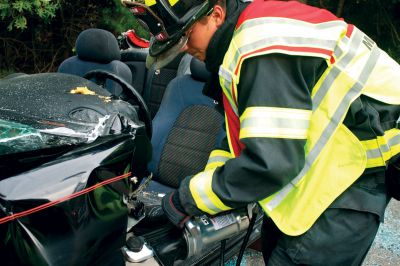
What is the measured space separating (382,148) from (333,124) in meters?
0.21

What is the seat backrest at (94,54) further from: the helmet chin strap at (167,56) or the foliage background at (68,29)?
the helmet chin strap at (167,56)

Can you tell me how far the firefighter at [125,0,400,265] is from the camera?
1222 millimetres

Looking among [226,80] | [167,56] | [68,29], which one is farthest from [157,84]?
[226,80]

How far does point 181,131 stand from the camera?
302 cm

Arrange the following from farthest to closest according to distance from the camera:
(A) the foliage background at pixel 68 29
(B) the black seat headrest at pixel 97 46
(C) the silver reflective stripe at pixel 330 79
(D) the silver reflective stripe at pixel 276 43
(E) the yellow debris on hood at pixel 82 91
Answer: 1. (A) the foliage background at pixel 68 29
2. (B) the black seat headrest at pixel 97 46
3. (E) the yellow debris on hood at pixel 82 91
4. (C) the silver reflective stripe at pixel 330 79
5. (D) the silver reflective stripe at pixel 276 43

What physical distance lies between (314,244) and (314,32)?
2.27 ft

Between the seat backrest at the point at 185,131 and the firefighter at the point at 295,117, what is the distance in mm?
1370

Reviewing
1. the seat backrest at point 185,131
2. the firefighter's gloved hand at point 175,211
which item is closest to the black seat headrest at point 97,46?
the seat backrest at point 185,131

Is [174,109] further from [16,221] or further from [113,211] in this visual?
[16,221]

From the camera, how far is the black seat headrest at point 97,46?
353 cm

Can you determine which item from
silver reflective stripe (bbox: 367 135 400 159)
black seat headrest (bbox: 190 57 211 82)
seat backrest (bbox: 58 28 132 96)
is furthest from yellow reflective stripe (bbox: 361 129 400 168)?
seat backrest (bbox: 58 28 132 96)

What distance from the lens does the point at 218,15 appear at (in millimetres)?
1432

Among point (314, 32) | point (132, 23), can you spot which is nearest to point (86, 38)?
point (132, 23)

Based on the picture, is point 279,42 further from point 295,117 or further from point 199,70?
point 199,70
